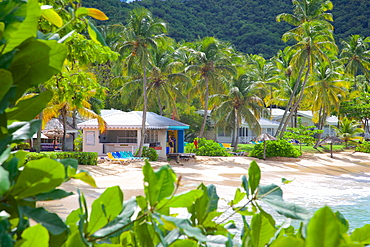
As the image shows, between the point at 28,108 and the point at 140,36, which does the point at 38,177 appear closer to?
the point at 28,108

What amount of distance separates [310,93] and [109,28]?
21699mm

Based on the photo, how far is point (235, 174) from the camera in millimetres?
18578

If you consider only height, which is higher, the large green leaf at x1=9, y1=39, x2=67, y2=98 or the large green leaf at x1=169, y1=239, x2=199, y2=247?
the large green leaf at x1=9, y1=39, x2=67, y2=98

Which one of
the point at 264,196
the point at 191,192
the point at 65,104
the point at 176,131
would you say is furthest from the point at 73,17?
the point at 176,131

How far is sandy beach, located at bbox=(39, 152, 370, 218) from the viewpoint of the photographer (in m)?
12.1

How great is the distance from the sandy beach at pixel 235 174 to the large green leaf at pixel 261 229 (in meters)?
8.04

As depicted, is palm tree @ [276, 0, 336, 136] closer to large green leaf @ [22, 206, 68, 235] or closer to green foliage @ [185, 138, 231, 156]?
green foliage @ [185, 138, 231, 156]

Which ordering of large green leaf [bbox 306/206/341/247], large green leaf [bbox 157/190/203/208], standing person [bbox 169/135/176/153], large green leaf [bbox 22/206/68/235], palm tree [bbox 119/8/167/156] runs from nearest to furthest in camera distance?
large green leaf [bbox 306/206/341/247], large green leaf [bbox 22/206/68/235], large green leaf [bbox 157/190/203/208], palm tree [bbox 119/8/167/156], standing person [bbox 169/135/176/153]

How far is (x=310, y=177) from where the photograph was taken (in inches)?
738

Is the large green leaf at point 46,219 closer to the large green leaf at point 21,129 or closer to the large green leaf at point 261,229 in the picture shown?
the large green leaf at point 21,129

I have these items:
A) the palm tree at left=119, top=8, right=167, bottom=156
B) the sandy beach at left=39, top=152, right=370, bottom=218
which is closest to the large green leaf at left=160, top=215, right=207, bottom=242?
the sandy beach at left=39, top=152, right=370, bottom=218

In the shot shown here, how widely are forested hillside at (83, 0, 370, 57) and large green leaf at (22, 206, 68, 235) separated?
5403cm

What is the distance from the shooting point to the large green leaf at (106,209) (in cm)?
62

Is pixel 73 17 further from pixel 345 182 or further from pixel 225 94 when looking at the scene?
pixel 225 94
